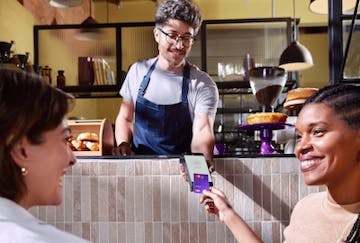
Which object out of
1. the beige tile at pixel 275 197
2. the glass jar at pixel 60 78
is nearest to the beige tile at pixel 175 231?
the beige tile at pixel 275 197

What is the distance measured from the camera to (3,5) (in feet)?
15.6

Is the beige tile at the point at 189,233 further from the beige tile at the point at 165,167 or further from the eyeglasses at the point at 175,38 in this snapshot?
the eyeglasses at the point at 175,38

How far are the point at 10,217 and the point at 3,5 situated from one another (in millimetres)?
4310

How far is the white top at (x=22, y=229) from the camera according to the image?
0.77 metres

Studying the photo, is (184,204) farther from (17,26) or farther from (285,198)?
(17,26)

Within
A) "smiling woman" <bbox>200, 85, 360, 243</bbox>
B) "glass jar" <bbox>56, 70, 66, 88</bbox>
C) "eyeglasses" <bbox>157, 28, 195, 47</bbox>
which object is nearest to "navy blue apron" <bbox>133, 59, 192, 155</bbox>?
"eyeglasses" <bbox>157, 28, 195, 47</bbox>

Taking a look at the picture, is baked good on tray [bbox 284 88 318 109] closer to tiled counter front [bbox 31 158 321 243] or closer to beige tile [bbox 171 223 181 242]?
tiled counter front [bbox 31 158 321 243]

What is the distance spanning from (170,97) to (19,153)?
4.27ft

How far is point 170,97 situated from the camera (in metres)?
2.12

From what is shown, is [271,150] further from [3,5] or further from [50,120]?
[3,5]

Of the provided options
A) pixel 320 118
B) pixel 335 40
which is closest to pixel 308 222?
pixel 320 118

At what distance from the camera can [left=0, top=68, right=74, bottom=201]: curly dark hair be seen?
82 cm

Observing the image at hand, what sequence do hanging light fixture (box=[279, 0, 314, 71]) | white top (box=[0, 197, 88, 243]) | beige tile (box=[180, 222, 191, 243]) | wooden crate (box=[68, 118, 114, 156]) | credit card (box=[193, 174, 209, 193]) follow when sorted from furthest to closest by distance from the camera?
hanging light fixture (box=[279, 0, 314, 71]) < wooden crate (box=[68, 118, 114, 156]) < beige tile (box=[180, 222, 191, 243]) < credit card (box=[193, 174, 209, 193]) < white top (box=[0, 197, 88, 243])

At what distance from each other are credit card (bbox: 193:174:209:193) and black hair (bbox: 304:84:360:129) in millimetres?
379
